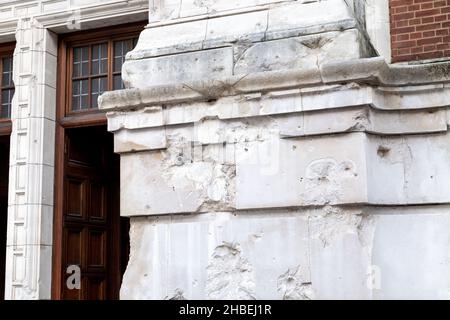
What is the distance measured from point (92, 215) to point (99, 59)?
6.21 ft

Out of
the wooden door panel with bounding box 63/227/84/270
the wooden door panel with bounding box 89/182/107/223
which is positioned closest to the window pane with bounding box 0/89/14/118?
the wooden door panel with bounding box 89/182/107/223

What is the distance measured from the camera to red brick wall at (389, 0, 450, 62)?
5.30m

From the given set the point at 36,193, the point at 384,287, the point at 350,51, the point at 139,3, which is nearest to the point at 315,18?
the point at 350,51

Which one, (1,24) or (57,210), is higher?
(1,24)

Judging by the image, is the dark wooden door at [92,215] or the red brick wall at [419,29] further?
the dark wooden door at [92,215]

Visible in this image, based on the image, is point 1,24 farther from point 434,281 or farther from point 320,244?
point 434,281

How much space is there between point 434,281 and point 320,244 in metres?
0.74

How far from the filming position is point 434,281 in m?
4.27

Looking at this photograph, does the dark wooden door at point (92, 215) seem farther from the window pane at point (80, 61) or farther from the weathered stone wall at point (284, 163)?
the weathered stone wall at point (284, 163)

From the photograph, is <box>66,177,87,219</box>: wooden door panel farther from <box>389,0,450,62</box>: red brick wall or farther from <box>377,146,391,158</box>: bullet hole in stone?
<box>377,146,391,158</box>: bullet hole in stone

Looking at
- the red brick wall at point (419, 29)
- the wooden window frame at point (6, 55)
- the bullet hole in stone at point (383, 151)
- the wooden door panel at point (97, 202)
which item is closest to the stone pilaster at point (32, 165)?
the wooden window frame at point (6, 55)

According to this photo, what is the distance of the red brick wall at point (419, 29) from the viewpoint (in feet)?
17.4

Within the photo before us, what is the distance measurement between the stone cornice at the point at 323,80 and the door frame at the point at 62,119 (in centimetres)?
288

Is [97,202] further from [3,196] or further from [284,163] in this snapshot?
[284,163]
